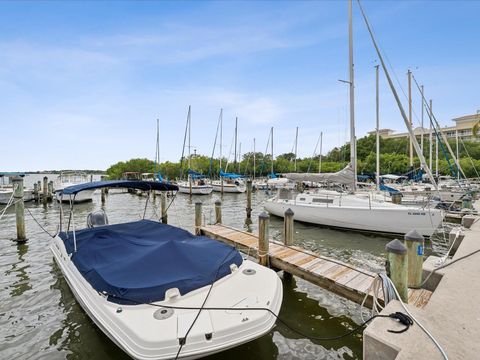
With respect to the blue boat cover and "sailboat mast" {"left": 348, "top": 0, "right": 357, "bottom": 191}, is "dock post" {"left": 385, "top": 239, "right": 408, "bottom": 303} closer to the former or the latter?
the blue boat cover

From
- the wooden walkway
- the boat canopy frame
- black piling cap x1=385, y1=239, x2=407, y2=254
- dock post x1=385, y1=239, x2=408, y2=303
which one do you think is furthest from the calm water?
black piling cap x1=385, y1=239, x2=407, y2=254

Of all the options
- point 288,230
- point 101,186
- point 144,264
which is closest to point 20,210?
point 101,186

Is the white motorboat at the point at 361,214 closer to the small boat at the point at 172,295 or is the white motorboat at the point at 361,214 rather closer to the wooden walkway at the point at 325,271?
the wooden walkway at the point at 325,271

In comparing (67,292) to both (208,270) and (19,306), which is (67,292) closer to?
(19,306)

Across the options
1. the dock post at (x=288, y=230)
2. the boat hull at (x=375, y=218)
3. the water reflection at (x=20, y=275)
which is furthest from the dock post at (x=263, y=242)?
the boat hull at (x=375, y=218)

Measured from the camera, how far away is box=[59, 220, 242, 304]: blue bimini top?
418 centimetres

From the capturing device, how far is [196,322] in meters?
3.72

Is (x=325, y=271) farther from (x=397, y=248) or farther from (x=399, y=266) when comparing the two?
(x=397, y=248)

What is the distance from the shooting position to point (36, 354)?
4785mm

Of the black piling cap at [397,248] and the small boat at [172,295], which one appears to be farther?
the black piling cap at [397,248]

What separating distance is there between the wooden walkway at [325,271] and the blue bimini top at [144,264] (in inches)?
72.9

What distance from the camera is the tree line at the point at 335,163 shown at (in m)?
53.3

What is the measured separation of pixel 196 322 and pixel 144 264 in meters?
1.58

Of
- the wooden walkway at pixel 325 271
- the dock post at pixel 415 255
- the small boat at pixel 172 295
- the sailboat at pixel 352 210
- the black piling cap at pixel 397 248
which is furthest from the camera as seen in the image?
the sailboat at pixel 352 210
